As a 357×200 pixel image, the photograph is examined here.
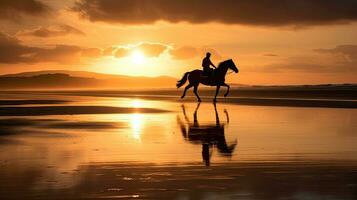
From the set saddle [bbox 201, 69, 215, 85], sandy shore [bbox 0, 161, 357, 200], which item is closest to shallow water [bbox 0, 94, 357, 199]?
sandy shore [bbox 0, 161, 357, 200]

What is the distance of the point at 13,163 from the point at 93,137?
474 centimetres

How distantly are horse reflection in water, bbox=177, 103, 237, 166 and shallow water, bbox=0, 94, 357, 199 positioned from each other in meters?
0.03

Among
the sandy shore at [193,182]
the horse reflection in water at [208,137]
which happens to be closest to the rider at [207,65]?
the horse reflection in water at [208,137]

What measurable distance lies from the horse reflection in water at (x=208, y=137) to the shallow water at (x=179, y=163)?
3 cm

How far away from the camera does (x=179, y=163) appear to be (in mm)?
9375

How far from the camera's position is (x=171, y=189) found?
7.10m

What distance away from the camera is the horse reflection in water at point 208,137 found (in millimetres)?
10923

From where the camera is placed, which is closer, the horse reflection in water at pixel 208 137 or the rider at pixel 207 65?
the horse reflection in water at pixel 208 137

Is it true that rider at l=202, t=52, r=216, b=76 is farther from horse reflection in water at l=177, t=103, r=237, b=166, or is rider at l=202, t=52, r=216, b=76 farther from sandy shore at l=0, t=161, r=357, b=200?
sandy shore at l=0, t=161, r=357, b=200

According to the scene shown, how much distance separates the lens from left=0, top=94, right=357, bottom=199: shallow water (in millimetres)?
7021

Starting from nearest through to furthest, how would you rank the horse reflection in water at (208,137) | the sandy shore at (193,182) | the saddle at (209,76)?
the sandy shore at (193,182), the horse reflection in water at (208,137), the saddle at (209,76)

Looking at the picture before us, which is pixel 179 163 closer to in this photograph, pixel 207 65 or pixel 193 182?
pixel 193 182

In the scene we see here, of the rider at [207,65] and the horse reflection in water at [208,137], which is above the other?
the rider at [207,65]

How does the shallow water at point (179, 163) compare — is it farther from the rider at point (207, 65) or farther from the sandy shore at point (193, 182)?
the rider at point (207, 65)
